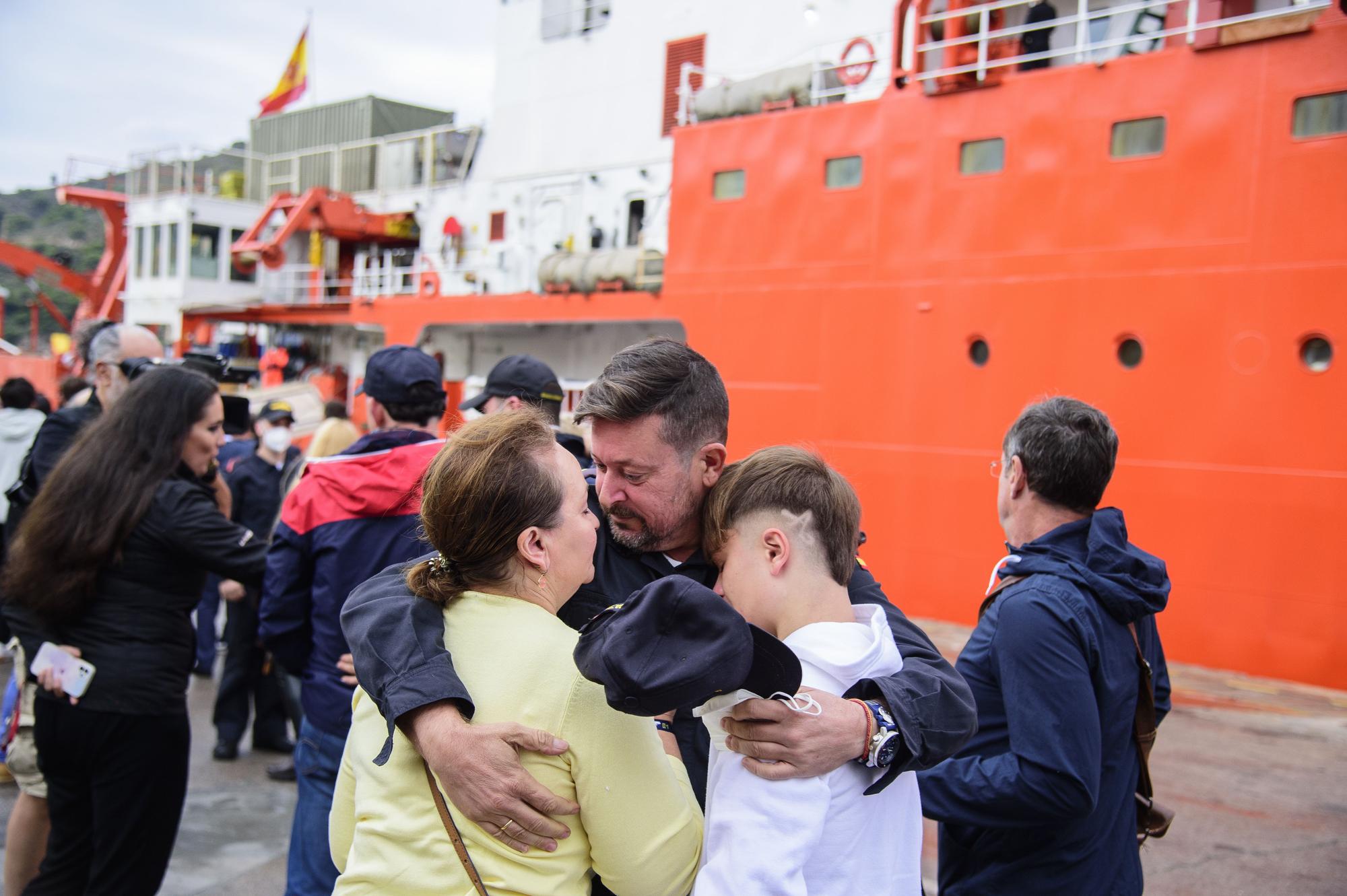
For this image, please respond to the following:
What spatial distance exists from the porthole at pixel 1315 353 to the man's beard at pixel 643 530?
21.9 ft

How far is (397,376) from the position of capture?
11.0 feet

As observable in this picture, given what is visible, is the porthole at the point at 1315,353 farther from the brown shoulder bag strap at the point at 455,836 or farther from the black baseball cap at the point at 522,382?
the brown shoulder bag strap at the point at 455,836

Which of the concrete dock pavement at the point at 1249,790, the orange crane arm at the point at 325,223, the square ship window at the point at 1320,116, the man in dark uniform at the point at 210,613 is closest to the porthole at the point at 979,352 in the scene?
the square ship window at the point at 1320,116

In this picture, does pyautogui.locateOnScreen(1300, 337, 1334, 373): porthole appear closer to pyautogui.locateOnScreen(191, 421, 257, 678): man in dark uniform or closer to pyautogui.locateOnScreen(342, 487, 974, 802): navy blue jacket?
pyautogui.locateOnScreen(342, 487, 974, 802): navy blue jacket

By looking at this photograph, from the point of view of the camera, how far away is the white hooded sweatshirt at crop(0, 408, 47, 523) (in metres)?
6.10

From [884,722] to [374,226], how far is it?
61.2 ft

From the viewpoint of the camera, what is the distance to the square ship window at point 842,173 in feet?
29.8

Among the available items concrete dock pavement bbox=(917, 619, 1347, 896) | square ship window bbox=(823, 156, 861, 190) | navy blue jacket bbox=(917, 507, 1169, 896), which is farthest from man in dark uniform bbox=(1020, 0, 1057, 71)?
navy blue jacket bbox=(917, 507, 1169, 896)

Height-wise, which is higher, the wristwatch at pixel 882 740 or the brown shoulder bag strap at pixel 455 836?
the wristwatch at pixel 882 740

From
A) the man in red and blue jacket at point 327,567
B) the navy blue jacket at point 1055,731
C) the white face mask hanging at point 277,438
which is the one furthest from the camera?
the white face mask hanging at point 277,438

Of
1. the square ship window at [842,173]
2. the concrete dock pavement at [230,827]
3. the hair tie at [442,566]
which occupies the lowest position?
the concrete dock pavement at [230,827]

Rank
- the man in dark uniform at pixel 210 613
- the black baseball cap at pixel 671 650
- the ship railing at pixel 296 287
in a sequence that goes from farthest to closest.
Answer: the ship railing at pixel 296 287
the man in dark uniform at pixel 210 613
the black baseball cap at pixel 671 650

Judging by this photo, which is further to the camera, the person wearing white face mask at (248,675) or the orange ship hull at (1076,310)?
the orange ship hull at (1076,310)

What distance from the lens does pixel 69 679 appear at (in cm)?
272
